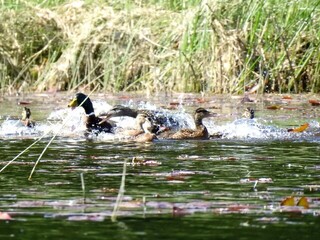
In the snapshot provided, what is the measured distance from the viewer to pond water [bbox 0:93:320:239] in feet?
19.4

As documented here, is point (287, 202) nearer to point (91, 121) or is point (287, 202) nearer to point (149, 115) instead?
point (149, 115)

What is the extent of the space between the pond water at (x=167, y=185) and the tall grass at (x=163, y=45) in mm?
3698

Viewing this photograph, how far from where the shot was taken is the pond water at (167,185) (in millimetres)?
5898

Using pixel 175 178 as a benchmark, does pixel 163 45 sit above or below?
above

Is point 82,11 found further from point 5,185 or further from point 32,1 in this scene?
point 5,185

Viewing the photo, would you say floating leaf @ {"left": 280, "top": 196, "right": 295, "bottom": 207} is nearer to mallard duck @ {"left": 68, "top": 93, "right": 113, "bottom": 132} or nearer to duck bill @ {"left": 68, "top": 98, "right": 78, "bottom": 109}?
mallard duck @ {"left": 68, "top": 93, "right": 113, "bottom": 132}

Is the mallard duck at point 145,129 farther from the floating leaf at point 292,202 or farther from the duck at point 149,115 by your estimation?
the floating leaf at point 292,202

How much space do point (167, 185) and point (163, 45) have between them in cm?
1142

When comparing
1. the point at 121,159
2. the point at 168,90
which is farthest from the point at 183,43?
the point at 121,159

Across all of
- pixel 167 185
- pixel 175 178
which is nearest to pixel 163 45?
pixel 175 178

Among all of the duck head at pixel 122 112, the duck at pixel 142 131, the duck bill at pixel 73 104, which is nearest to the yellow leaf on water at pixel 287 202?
the duck at pixel 142 131

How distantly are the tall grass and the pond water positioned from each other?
3.70 meters

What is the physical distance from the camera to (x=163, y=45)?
62.2 feet

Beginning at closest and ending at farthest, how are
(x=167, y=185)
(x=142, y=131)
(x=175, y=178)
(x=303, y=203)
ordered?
(x=303, y=203) → (x=167, y=185) → (x=175, y=178) → (x=142, y=131)
